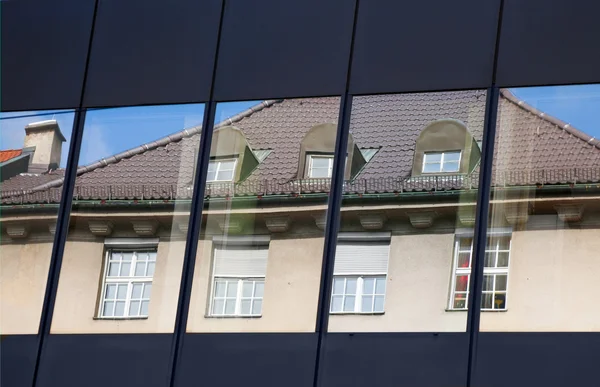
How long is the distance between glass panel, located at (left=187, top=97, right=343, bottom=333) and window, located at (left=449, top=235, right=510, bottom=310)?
1.53 meters

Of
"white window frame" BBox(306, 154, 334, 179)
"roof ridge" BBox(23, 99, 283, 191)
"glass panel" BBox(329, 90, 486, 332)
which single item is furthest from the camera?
"roof ridge" BBox(23, 99, 283, 191)

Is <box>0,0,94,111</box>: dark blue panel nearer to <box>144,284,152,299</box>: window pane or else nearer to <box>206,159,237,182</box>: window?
<box>206,159,237,182</box>: window

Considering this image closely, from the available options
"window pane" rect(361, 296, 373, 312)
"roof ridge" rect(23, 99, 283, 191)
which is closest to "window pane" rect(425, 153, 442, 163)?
"window pane" rect(361, 296, 373, 312)

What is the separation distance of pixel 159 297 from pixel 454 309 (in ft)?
11.2

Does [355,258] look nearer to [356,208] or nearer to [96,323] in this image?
[356,208]

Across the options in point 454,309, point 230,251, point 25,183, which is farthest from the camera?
point 25,183

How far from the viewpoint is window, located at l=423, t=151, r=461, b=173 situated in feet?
41.8

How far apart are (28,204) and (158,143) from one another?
1.82 metres

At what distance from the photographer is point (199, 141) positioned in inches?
543

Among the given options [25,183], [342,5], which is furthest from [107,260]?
[342,5]

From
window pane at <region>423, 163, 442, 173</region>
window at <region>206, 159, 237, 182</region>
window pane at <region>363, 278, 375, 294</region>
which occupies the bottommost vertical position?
window pane at <region>363, 278, 375, 294</region>

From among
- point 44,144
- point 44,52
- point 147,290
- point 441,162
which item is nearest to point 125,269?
point 147,290

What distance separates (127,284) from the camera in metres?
13.4
